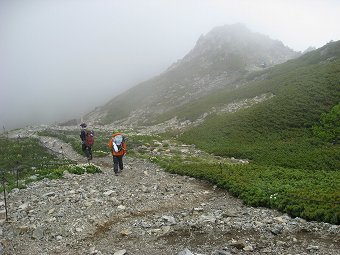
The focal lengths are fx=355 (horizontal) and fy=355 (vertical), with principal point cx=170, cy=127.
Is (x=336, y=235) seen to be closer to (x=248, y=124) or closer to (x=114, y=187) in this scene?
(x=114, y=187)

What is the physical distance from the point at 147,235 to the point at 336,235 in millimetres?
6517

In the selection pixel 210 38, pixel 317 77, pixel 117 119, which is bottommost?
pixel 117 119

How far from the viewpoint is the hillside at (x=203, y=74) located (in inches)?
3868

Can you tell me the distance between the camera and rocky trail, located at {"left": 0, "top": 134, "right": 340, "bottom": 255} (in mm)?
11805

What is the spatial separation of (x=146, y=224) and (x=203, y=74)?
105 meters

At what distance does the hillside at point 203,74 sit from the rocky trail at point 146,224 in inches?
2495

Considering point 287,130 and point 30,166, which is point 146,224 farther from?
point 287,130

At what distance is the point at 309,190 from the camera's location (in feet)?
54.4

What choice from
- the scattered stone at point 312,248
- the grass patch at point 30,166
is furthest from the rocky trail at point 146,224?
the grass patch at point 30,166

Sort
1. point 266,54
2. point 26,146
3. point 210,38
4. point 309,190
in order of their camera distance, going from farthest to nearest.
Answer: point 210,38, point 266,54, point 26,146, point 309,190

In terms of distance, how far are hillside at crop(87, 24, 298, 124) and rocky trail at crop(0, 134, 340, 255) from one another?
63.4 metres

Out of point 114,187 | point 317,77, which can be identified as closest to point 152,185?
point 114,187

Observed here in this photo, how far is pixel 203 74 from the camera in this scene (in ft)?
382

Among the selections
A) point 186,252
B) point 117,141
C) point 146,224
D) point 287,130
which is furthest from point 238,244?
point 287,130
